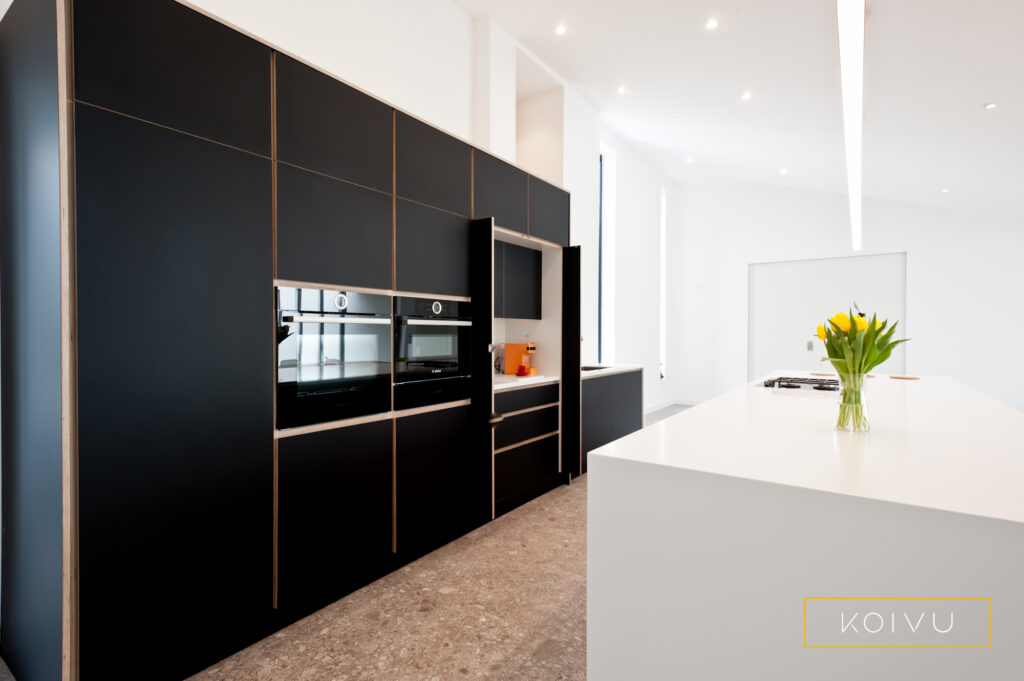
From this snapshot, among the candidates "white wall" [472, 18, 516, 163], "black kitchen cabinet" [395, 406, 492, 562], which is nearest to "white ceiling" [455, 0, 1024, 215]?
"white wall" [472, 18, 516, 163]

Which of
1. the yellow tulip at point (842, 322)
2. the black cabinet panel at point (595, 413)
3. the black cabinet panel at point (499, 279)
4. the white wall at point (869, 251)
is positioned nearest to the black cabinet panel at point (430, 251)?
the black cabinet panel at point (499, 279)

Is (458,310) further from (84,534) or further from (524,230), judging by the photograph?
(84,534)

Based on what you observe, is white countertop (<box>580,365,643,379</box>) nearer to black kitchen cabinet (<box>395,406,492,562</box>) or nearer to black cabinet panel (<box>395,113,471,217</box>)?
black kitchen cabinet (<box>395,406,492,562</box>)

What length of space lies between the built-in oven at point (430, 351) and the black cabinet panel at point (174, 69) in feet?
3.40

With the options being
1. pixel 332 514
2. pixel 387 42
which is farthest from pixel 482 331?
pixel 387 42

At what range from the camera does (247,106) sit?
1908 mm

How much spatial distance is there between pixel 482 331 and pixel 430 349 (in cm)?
40

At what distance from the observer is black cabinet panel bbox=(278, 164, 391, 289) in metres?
2.06

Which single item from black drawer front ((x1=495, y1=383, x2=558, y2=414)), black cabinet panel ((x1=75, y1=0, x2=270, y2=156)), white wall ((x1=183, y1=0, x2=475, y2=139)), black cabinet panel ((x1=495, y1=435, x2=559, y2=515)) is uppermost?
white wall ((x1=183, y1=0, x2=475, y2=139))

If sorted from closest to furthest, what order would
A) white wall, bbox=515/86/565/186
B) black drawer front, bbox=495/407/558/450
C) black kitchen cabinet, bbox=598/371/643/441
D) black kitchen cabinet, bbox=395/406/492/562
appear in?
black kitchen cabinet, bbox=395/406/492/562 < black drawer front, bbox=495/407/558/450 < black kitchen cabinet, bbox=598/371/643/441 < white wall, bbox=515/86/565/186

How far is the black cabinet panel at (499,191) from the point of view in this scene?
10.5 ft

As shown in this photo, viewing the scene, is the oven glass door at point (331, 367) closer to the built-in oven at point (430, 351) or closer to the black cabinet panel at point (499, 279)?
the built-in oven at point (430, 351)

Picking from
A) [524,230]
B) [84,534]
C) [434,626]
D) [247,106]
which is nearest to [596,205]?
[524,230]

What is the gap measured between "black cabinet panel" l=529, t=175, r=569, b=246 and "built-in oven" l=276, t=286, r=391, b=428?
64.5 inches
